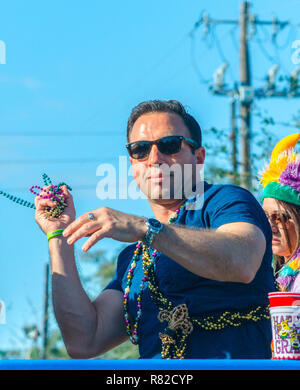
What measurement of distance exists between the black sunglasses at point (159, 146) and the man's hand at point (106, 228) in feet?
2.21

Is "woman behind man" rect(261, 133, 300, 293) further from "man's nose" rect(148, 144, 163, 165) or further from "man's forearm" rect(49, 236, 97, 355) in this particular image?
"man's forearm" rect(49, 236, 97, 355)

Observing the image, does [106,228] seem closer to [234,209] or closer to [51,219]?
[234,209]

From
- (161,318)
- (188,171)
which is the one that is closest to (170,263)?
(161,318)

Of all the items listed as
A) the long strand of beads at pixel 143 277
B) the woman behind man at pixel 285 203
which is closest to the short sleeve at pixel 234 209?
the long strand of beads at pixel 143 277

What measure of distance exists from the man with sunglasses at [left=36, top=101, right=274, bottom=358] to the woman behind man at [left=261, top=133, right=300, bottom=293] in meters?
0.47

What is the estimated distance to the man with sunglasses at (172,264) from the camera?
2383 millimetres

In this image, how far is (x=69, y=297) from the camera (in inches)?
117

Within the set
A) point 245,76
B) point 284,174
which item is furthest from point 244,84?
point 284,174

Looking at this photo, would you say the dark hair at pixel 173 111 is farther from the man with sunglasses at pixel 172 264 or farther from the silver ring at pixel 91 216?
the silver ring at pixel 91 216

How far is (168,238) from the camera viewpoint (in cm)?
237

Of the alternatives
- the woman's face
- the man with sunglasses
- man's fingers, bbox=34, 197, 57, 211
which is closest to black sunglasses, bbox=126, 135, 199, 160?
the man with sunglasses

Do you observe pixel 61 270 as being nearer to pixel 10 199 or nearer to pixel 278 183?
pixel 10 199

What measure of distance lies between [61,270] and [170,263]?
0.47 meters

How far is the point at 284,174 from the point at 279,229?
0.26 metres
